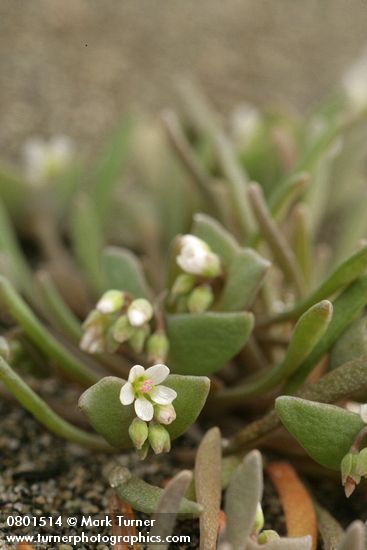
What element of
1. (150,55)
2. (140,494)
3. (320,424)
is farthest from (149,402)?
(150,55)

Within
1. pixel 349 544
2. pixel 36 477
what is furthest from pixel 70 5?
pixel 349 544

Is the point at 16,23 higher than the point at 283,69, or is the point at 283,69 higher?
the point at 16,23

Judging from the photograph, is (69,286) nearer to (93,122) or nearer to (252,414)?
(252,414)

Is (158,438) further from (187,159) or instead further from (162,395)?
(187,159)

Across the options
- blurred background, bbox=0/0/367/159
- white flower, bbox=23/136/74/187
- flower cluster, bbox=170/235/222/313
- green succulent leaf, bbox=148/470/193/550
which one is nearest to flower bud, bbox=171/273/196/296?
flower cluster, bbox=170/235/222/313

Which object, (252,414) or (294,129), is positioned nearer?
(252,414)

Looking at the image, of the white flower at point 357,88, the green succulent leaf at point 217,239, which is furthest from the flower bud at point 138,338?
the white flower at point 357,88

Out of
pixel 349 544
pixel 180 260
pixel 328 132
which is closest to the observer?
pixel 349 544
